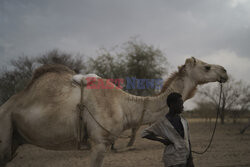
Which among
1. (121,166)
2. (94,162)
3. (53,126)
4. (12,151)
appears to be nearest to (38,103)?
(53,126)

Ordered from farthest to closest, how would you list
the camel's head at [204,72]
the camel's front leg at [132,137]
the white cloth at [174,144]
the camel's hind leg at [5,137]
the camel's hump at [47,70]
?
the camel's front leg at [132,137] → the camel's head at [204,72] → the camel's hump at [47,70] → the camel's hind leg at [5,137] → the white cloth at [174,144]

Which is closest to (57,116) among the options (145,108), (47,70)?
(47,70)

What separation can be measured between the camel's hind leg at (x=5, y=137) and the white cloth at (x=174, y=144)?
2.13 meters

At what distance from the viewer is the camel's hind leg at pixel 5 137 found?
3.00 meters

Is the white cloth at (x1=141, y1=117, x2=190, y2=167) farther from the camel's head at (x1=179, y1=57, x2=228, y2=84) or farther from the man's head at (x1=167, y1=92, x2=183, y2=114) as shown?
the camel's head at (x1=179, y1=57, x2=228, y2=84)

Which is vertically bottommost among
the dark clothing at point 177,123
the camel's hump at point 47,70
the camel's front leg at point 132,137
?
the camel's front leg at point 132,137

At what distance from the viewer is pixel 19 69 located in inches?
631

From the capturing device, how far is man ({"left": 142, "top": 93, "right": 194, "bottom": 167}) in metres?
2.47

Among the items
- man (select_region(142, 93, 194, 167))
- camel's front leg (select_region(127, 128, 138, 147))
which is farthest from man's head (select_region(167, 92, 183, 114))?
camel's front leg (select_region(127, 128, 138, 147))

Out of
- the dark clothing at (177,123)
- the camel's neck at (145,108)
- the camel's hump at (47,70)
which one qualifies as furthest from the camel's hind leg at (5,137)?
the dark clothing at (177,123)

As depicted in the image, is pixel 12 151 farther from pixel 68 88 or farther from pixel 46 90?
pixel 68 88

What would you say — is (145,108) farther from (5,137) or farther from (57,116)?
(5,137)

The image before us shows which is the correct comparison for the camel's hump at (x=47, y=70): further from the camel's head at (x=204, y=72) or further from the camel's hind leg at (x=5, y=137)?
the camel's head at (x=204, y=72)

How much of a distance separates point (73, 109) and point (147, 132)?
49.3 inches
